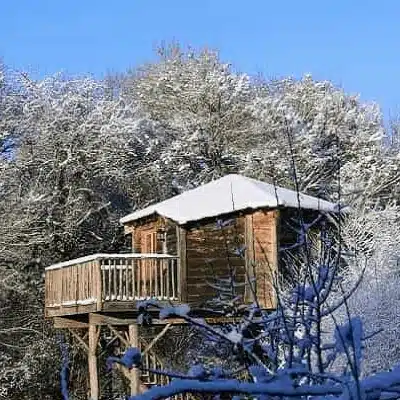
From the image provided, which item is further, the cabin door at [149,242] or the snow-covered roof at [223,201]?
the cabin door at [149,242]

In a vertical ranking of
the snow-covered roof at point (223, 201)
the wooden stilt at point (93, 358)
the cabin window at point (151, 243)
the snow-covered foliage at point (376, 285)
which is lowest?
the wooden stilt at point (93, 358)

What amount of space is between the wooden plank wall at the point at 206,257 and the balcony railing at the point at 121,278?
652 mm

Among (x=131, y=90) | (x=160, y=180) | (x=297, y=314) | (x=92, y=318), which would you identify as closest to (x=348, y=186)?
(x=160, y=180)

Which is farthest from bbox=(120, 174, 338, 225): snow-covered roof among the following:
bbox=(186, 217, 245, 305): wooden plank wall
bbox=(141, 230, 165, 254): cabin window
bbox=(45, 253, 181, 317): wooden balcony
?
bbox=(45, 253, 181, 317): wooden balcony

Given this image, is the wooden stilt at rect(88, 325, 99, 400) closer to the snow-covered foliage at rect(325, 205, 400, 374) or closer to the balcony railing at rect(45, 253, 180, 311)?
the balcony railing at rect(45, 253, 180, 311)

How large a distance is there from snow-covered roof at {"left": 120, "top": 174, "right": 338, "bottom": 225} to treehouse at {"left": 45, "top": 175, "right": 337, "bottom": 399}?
0.06 feet

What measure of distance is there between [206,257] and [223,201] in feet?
4.34

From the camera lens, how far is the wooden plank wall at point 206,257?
16.2 m

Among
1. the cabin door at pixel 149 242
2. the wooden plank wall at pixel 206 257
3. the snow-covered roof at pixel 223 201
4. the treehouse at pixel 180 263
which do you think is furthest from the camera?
the cabin door at pixel 149 242

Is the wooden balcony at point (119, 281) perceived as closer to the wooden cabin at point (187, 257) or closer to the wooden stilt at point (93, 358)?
the wooden cabin at point (187, 257)

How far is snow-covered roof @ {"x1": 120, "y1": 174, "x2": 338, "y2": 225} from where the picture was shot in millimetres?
16416

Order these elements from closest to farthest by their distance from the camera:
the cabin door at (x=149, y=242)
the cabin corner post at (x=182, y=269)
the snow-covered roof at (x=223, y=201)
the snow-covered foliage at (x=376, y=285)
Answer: the snow-covered foliage at (x=376, y=285), the cabin corner post at (x=182, y=269), the snow-covered roof at (x=223, y=201), the cabin door at (x=149, y=242)

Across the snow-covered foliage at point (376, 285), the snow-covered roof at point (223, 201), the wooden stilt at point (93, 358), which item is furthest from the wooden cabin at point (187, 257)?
the snow-covered foliage at point (376, 285)

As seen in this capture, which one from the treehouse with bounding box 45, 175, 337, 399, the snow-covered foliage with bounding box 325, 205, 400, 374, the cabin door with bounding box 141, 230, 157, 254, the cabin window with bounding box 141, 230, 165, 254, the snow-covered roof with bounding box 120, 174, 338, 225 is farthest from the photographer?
the cabin door with bounding box 141, 230, 157, 254
